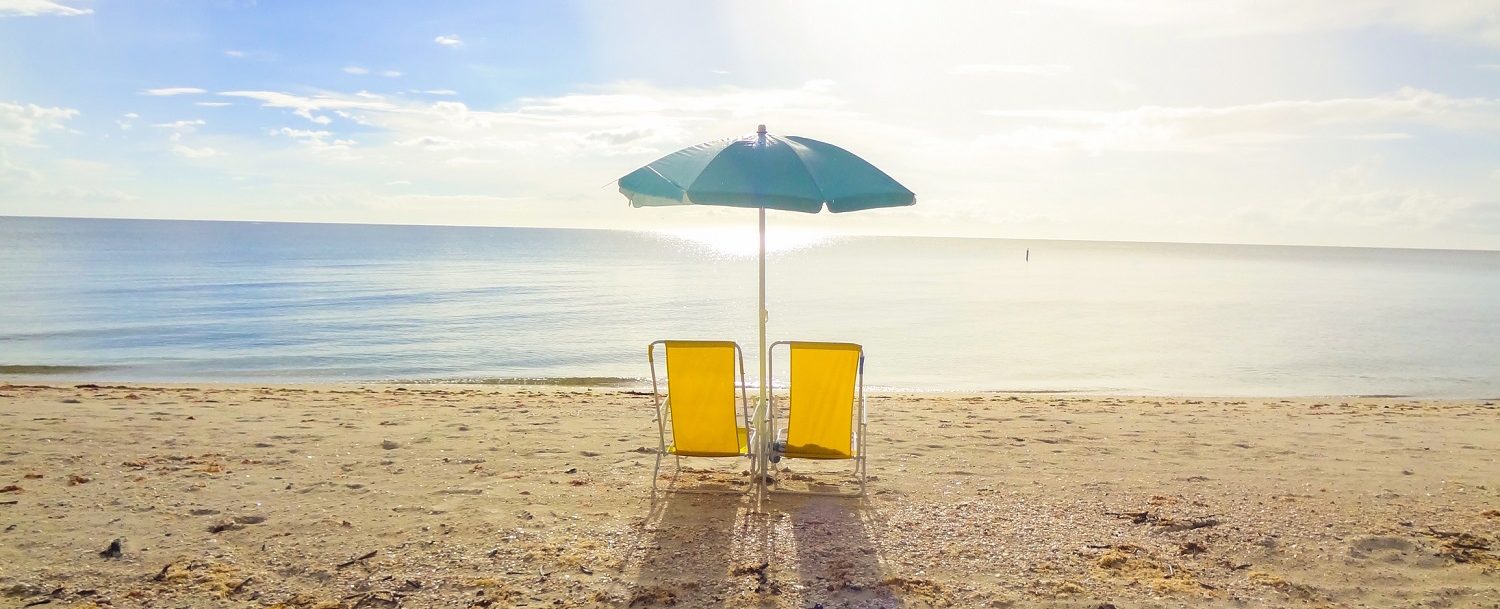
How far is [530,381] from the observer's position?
43.0ft

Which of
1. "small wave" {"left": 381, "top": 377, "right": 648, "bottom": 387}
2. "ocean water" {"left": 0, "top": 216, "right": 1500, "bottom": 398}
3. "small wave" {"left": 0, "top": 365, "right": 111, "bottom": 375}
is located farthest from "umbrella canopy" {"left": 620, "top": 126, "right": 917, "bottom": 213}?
"small wave" {"left": 0, "top": 365, "right": 111, "bottom": 375}

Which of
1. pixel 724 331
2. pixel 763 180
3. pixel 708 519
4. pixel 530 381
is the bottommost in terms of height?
pixel 724 331

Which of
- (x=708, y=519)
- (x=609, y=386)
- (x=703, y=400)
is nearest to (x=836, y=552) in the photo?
(x=708, y=519)

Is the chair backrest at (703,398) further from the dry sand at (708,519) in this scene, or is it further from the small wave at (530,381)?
the small wave at (530,381)

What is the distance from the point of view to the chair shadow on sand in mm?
3572

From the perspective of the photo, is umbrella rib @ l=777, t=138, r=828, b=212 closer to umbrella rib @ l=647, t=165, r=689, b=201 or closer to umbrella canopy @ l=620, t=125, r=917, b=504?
umbrella canopy @ l=620, t=125, r=917, b=504

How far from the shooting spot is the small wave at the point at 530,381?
42.1ft

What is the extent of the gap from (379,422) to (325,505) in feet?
9.47

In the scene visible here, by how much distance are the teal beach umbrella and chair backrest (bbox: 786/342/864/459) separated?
31cm

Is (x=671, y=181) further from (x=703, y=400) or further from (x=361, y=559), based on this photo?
(x=361, y=559)

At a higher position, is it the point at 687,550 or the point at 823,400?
the point at 823,400

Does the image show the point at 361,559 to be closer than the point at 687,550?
Yes

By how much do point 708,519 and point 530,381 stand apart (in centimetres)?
901

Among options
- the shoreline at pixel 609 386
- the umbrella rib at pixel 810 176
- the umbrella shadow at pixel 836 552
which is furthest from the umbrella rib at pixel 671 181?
the shoreline at pixel 609 386
